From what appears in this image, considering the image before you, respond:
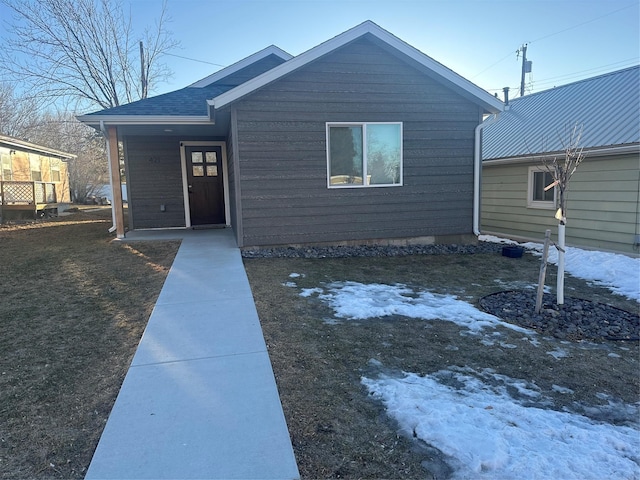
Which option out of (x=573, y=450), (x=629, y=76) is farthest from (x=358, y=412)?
(x=629, y=76)

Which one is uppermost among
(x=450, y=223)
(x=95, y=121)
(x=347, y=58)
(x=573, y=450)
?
(x=347, y=58)

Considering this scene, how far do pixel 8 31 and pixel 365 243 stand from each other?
17.6m

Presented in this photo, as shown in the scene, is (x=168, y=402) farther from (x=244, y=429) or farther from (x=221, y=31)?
(x=221, y=31)

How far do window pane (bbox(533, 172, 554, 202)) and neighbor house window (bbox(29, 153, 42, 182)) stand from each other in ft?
61.0

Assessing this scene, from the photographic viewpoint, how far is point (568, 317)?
4.18 metres

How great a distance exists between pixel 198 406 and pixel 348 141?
245 inches

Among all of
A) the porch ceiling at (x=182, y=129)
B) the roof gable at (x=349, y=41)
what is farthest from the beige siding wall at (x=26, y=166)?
the roof gable at (x=349, y=41)

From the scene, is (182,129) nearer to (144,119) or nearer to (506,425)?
(144,119)

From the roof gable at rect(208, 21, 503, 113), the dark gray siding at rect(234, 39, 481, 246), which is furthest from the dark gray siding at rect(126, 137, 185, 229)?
the dark gray siding at rect(234, 39, 481, 246)

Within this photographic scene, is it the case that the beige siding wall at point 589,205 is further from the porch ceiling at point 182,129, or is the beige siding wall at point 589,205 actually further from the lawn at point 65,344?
the lawn at point 65,344

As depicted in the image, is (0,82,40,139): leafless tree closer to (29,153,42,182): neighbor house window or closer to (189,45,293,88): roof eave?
(29,153,42,182): neighbor house window

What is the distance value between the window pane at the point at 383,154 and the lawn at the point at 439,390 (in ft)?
11.6

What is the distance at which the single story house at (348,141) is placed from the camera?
7363 millimetres

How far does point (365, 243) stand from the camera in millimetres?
8164
